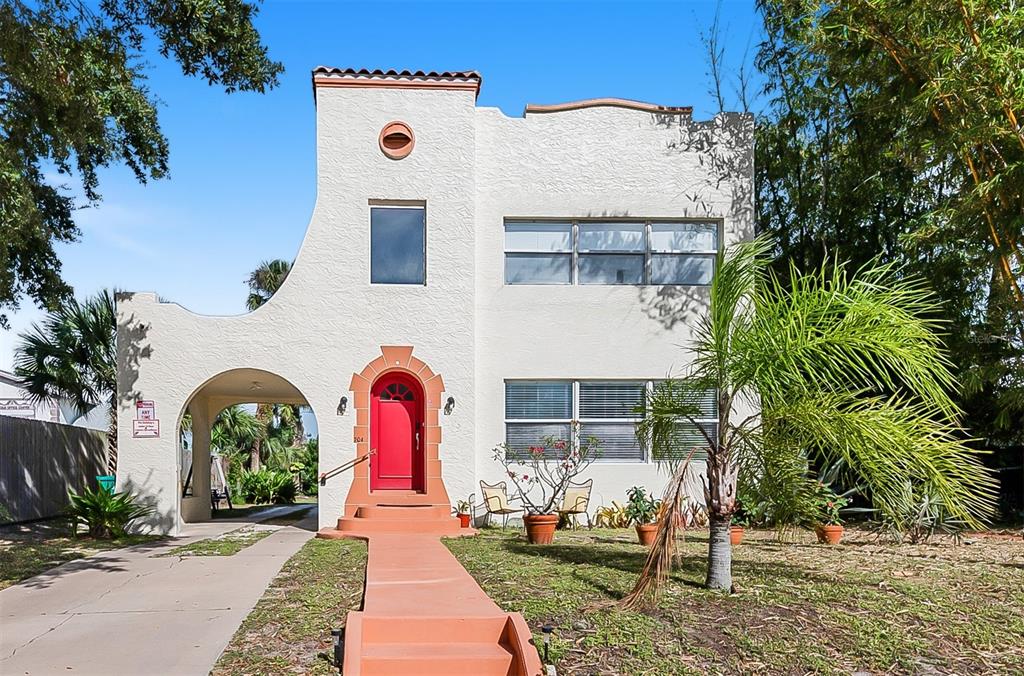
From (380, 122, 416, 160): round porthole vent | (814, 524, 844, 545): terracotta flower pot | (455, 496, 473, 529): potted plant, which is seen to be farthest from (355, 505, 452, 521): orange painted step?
(380, 122, 416, 160): round porthole vent

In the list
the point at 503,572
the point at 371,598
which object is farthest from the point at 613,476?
the point at 371,598

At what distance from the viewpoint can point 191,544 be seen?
13.3m

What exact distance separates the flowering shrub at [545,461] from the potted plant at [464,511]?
86 centimetres

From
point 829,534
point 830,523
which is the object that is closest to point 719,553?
point 829,534

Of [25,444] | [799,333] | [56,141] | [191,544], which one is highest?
Result: [56,141]

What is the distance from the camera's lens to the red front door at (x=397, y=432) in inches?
599

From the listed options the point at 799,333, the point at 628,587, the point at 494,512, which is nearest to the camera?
the point at 799,333

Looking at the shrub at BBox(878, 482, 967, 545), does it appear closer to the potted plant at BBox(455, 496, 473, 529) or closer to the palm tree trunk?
the potted plant at BBox(455, 496, 473, 529)

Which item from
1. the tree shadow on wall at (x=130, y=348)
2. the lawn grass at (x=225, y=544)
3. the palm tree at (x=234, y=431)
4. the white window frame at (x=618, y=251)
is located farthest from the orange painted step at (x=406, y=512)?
the palm tree at (x=234, y=431)

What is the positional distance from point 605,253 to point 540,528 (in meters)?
5.44

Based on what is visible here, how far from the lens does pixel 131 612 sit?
8250 millimetres

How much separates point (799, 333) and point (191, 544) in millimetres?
9565

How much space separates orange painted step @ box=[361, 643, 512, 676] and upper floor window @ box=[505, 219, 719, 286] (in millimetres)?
9469

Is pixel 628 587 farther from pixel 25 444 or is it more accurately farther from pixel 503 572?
pixel 25 444
